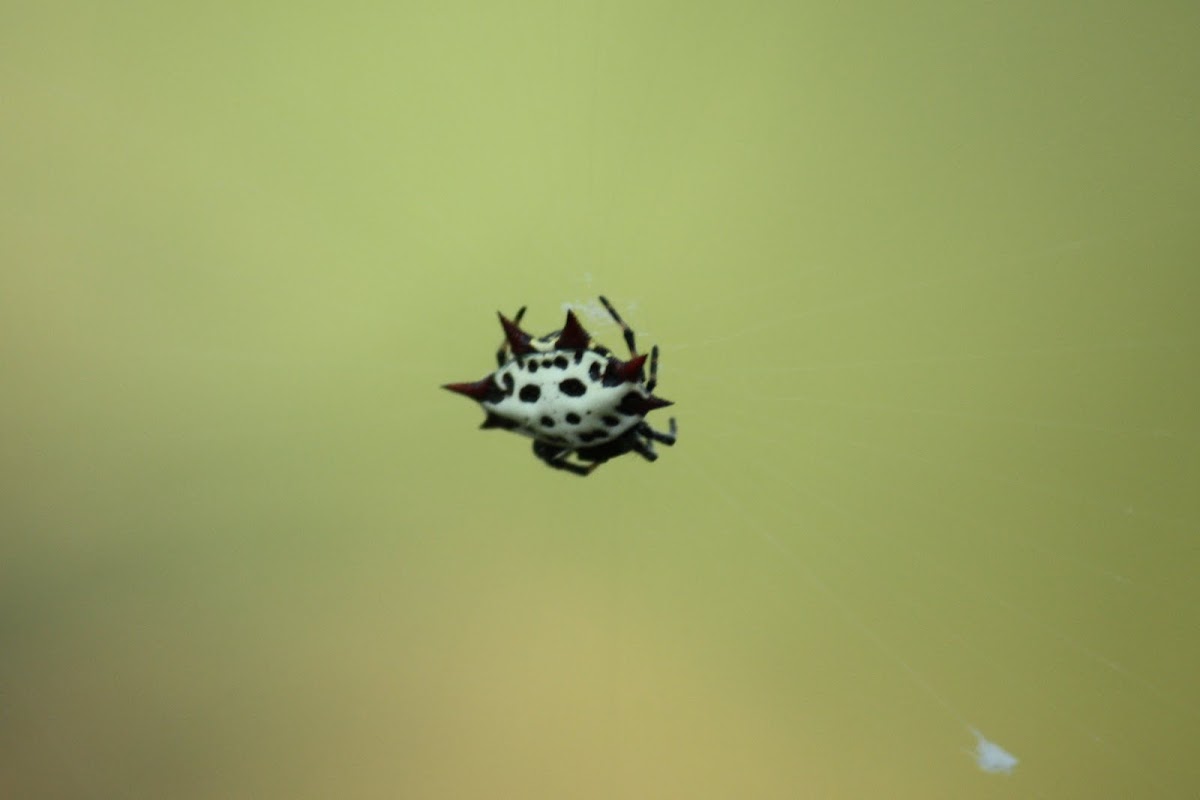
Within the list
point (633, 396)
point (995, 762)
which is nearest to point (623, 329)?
point (633, 396)

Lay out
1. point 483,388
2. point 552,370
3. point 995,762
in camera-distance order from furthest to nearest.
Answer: point 995,762 < point 483,388 < point 552,370

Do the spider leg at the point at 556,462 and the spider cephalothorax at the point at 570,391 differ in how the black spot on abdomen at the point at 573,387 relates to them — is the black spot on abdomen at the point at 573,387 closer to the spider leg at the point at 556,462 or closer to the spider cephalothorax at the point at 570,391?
the spider cephalothorax at the point at 570,391

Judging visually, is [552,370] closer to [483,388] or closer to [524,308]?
[483,388]

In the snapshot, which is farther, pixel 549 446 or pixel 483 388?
pixel 549 446

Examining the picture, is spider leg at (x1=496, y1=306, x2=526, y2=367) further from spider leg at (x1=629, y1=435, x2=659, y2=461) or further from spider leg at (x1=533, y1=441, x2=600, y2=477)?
spider leg at (x1=629, y1=435, x2=659, y2=461)

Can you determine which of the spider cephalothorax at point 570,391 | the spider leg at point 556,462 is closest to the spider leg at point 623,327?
the spider cephalothorax at point 570,391

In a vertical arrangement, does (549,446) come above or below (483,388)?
below

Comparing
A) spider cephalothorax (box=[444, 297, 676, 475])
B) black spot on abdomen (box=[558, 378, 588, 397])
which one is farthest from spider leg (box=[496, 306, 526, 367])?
black spot on abdomen (box=[558, 378, 588, 397])

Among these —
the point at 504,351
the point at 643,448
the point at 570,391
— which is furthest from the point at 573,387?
the point at 504,351
